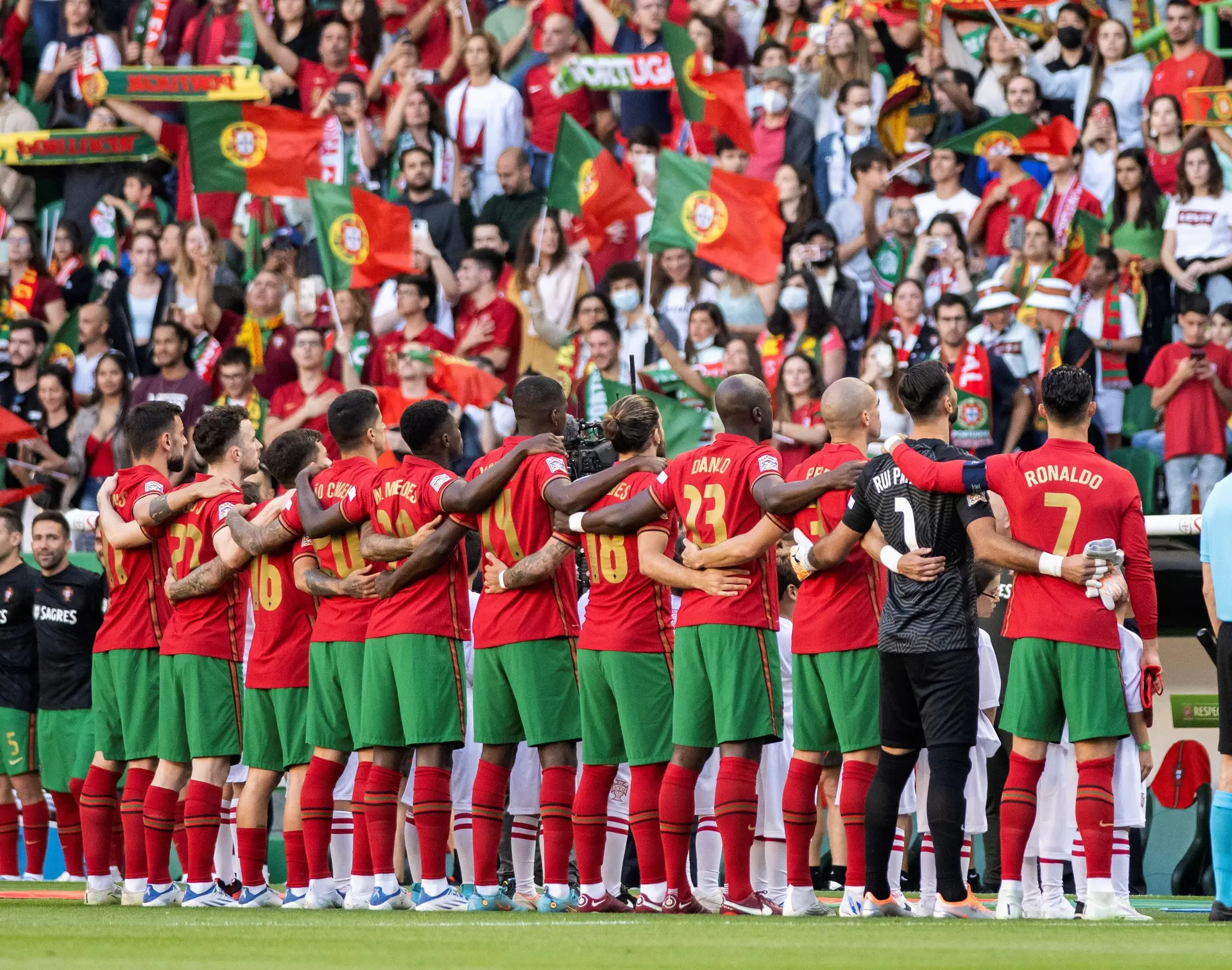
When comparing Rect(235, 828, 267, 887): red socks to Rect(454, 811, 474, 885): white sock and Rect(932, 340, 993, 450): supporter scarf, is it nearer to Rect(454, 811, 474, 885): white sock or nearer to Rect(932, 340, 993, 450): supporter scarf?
Rect(454, 811, 474, 885): white sock

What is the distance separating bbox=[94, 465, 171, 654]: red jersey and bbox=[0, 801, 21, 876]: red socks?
11.2 ft

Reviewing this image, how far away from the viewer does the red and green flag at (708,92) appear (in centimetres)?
1758

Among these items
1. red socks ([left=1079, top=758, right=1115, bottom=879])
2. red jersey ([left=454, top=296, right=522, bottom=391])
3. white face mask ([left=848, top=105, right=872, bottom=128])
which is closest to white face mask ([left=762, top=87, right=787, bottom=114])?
white face mask ([left=848, top=105, right=872, bottom=128])

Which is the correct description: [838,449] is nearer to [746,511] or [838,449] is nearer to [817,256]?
[746,511]

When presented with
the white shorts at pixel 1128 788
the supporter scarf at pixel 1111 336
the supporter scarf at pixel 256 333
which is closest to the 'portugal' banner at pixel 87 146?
the supporter scarf at pixel 256 333

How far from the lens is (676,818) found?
9.65 m

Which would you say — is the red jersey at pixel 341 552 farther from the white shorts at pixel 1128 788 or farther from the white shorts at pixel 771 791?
the white shorts at pixel 1128 788

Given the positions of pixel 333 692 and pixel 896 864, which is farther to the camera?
pixel 333 692

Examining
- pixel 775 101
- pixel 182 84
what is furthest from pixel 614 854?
pixel 182 84

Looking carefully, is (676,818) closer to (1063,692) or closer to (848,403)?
(1063,692)

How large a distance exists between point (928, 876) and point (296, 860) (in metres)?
3.36

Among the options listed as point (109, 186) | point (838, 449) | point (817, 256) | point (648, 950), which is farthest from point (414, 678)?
point (109, 186)

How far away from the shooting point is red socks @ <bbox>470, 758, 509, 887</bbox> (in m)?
10.1

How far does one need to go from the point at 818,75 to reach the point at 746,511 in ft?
32.7
